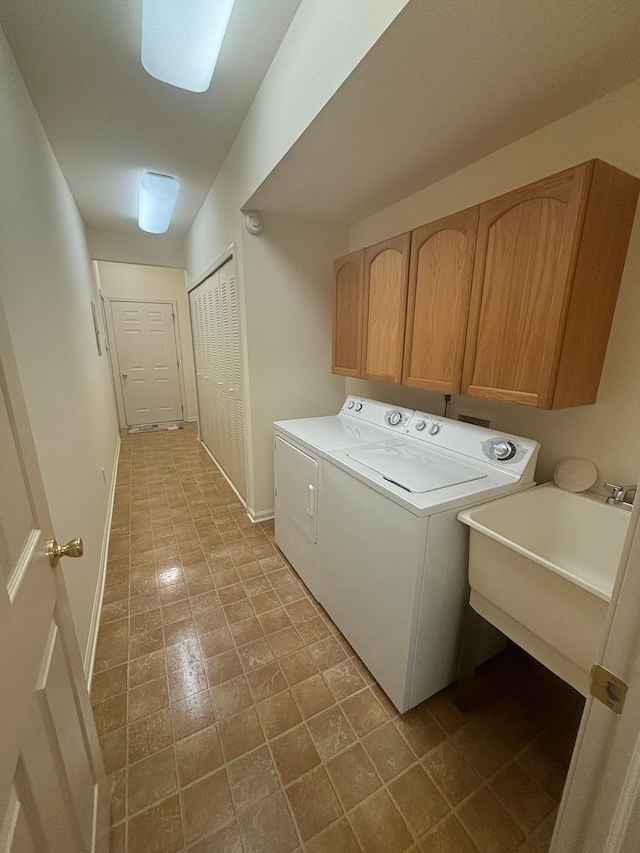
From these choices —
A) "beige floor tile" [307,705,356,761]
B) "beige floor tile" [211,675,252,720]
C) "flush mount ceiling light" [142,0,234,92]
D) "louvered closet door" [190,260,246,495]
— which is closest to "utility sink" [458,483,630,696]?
"beige floor tile" [307,705,356,761]

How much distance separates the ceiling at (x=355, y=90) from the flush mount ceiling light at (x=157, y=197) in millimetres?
130

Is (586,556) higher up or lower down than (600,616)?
lower down

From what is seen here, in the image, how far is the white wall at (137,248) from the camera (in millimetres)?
3861

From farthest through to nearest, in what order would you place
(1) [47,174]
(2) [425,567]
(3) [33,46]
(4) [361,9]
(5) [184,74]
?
(1) [47,174]
(3) [33,46]
(5) [184,74]
(2) [425,567]
(4) [361,9]

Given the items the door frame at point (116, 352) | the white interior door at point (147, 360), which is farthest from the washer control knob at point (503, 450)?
the white interior door at point (147, 360)

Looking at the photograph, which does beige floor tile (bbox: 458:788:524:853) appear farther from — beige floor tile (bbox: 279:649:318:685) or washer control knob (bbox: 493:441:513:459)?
washer control knob (bbox: 493:441:513:459)

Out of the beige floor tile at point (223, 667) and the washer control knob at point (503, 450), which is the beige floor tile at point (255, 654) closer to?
the beige floor tile at point (223, 667)

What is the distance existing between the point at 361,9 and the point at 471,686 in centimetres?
237

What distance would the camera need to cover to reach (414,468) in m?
1.42

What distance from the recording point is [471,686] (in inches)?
53.0

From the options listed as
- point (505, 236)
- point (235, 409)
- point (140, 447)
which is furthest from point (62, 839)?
point (140, 447)

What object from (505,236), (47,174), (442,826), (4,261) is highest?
(47,174)

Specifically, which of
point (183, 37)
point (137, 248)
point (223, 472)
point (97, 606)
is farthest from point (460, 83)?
point (137, 248)

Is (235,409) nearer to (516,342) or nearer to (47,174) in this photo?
(47,174)
